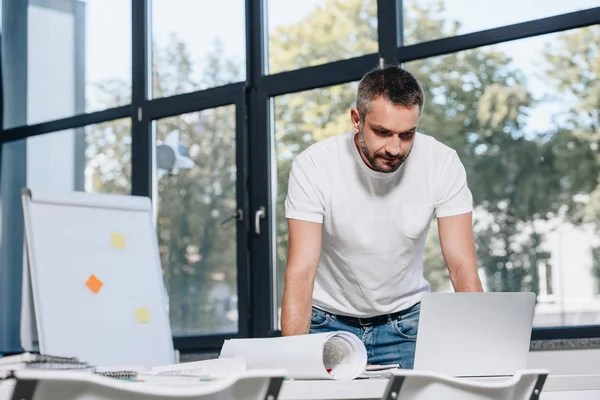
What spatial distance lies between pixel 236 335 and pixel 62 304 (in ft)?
3.75

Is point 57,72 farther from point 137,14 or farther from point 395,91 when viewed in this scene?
point 395,91

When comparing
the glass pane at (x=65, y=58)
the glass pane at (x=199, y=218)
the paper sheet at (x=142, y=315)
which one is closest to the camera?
the paper sheet at (x=142, y=315)

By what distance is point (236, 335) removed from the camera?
4.48 m

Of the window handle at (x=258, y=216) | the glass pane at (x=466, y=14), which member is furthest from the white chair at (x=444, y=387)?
the window handle at (x=258, y=216)

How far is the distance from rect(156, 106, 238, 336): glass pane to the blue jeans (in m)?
2.25

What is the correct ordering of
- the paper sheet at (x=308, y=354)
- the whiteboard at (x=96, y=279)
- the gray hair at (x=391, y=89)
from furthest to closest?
the whiteboard at (x=96, y=279)
the gray hair at (x=391, y=89)
the paper sheet at (x=308, y=354)

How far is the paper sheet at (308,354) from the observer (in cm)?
146

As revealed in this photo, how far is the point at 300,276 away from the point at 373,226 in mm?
269

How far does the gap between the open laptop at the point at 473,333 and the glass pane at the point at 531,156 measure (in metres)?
2.13

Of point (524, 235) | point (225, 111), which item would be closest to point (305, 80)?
point (225, 111)

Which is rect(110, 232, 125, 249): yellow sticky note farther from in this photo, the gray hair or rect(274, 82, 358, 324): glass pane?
the gray hair

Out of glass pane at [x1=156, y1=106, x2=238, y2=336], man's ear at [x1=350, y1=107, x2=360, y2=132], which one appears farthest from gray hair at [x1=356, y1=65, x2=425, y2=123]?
glass pane at [x1=156, y1=106, x2=238, y2=336]

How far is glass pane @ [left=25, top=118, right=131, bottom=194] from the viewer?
16.9 feet

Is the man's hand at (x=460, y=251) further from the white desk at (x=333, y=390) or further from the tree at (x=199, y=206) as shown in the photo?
the tree at (x=199, y=206)
